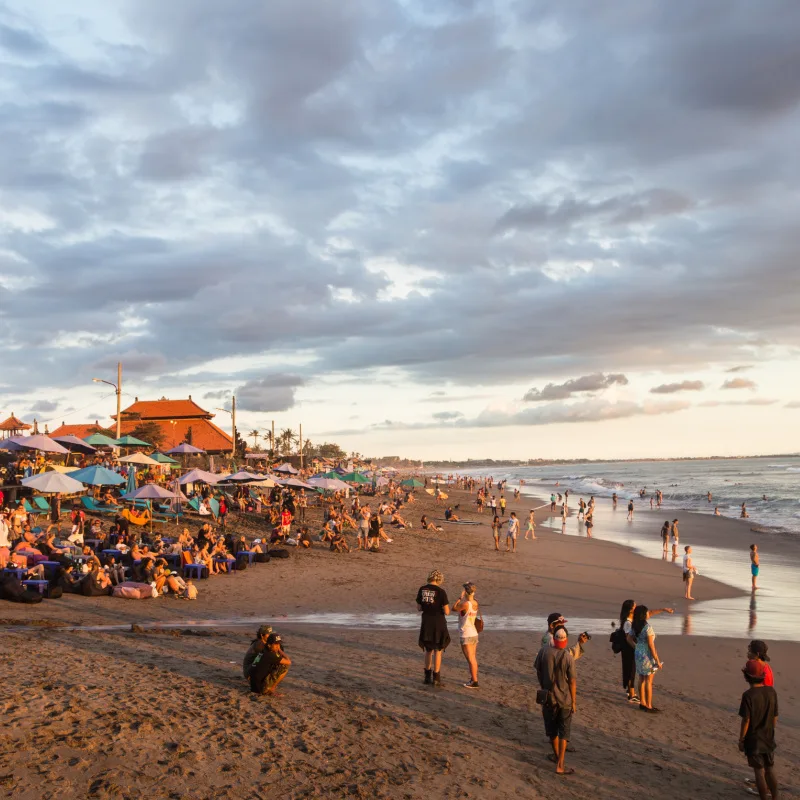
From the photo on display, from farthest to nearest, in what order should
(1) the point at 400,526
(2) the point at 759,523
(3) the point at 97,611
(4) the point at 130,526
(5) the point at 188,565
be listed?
(2) the point at 759,523
(1) the point at 400,526
(4) the point at 130,526
(5) the point at 188,565
(3) the point at 97,611

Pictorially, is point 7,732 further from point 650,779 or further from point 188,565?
point 188,565

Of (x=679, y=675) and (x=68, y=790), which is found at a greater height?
(x=68, y=790)

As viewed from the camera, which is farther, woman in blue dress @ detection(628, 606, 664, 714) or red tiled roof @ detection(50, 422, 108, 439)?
red tiled roof @ detection(50, 422, 108, 439)

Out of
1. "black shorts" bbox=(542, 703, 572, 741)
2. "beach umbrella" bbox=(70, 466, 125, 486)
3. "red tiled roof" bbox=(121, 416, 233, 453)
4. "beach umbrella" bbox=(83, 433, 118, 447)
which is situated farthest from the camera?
"red tiled roof" bbox=(121, 416, 233, 453)

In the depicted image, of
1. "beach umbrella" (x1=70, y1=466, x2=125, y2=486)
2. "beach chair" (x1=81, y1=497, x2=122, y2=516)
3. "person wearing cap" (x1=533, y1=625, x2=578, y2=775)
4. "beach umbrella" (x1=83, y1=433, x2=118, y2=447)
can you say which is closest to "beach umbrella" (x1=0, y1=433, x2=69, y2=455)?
"beach umbrella" (x1=70, y1=466, x2=125, y2=486)

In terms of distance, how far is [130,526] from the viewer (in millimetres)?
22391

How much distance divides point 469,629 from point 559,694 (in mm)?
2634

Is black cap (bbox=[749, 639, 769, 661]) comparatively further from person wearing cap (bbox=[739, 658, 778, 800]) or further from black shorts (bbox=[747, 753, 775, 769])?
black shorts (bbox=[747, 753, 775, 769])

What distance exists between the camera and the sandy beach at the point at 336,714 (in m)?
6.06

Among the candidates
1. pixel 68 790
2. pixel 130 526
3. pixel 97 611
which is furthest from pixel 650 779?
pixel 130 526

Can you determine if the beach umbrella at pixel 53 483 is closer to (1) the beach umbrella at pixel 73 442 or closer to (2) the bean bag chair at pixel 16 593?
(2) the bean bag chair at pixel 16 593

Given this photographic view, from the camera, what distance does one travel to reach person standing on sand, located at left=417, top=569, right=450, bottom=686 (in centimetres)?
898

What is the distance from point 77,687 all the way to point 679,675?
8.54 meters

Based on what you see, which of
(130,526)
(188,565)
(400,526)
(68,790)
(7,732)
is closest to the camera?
(68,790)
